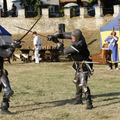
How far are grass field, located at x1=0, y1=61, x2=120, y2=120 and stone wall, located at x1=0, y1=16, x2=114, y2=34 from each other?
753 inches

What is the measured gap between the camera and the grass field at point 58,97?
31.3 ft

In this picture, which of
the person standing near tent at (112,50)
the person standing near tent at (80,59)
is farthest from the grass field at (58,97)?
the person standing near tent at (112,50)

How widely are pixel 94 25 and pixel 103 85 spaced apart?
22907 millimetres

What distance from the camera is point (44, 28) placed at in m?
38.3

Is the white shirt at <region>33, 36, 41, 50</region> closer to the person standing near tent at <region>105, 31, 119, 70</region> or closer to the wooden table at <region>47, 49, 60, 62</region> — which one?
the wooden table at <region>47, 49, 60, 62</region>

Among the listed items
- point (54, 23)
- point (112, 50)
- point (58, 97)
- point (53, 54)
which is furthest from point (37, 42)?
point (54, 23)

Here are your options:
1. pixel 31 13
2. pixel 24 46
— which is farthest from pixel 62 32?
pixel 31 13

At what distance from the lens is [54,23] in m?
38.1

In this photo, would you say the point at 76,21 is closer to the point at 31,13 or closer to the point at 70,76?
the point at 31,13

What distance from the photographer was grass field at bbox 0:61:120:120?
31.3 feet

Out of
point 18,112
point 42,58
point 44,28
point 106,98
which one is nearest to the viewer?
point 18,112

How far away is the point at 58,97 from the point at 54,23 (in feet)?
87.4

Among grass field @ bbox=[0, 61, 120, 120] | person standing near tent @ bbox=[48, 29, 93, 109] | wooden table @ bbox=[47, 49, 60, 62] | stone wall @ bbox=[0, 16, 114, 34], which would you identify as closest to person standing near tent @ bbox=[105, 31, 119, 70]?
grass field @ bbox=[0, 61, 120, 120]

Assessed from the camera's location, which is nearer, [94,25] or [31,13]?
[94,25]
